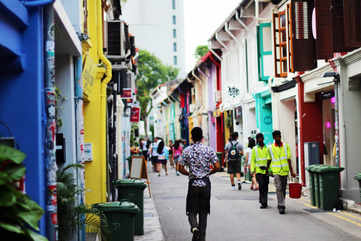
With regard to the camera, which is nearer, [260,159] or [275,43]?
[260,159]

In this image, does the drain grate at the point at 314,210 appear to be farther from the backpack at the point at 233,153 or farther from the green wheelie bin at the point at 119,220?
the green wheelie bin at the point at 119,220

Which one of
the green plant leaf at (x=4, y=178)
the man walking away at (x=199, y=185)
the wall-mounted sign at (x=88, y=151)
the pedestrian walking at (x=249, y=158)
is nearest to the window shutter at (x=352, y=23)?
the man walking away at (x=199, y=185)

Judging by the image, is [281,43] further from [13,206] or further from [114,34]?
[13,206]

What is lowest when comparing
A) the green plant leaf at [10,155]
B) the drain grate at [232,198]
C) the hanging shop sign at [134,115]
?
the drain grate at [232,198]

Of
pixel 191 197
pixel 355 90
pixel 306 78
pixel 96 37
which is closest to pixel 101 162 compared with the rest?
pixel 96 37

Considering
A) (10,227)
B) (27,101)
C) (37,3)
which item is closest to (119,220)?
(27,101)

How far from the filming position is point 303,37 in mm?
16453

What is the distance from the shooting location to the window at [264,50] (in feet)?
71.8

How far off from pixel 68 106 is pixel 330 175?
282 inches

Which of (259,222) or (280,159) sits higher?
(280,159)

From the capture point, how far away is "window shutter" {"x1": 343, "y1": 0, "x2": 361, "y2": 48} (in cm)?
1273

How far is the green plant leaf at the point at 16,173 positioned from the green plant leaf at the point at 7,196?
0.46 ft

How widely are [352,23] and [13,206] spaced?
35.5ft

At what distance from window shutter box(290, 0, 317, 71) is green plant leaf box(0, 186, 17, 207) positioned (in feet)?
45.3
